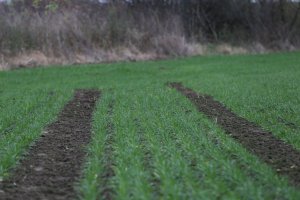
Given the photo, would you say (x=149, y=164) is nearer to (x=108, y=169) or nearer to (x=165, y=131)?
(x=108, y=169)

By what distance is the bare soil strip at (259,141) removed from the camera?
22.9ft

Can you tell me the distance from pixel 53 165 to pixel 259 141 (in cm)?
341

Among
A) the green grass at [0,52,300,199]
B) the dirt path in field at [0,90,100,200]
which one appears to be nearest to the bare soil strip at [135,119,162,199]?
the green grass at [0,52,300,199]

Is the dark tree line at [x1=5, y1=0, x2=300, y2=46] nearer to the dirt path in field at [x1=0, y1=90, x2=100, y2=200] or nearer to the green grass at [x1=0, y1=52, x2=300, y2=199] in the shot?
the green grass at [x1=0, y1=52, x2=300, y2=199]

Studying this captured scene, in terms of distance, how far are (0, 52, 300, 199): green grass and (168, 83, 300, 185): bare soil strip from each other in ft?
0.69

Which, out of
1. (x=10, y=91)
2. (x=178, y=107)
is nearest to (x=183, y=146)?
(x=178, y=107)

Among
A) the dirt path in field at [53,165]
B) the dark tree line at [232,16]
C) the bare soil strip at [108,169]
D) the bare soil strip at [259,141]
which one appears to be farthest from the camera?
the dark tree line at [232,16]

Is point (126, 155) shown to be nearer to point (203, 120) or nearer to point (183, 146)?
point (183, 146)

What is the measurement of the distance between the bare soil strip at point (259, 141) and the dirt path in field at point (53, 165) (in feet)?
8.60

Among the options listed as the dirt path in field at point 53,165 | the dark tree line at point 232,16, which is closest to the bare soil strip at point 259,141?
the dirt path in field at point 53,165

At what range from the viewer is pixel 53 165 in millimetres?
7449

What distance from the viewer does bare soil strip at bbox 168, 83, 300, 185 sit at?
697 cm

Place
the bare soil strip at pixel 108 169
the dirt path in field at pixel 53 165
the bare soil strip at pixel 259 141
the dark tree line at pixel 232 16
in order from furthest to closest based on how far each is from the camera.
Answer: the dark tree line at pixel 232 16 < the bare soil strip at pixel 259 141 < the dirt path in field at pixel 53 165 < the bare soil strip at pixel 108 169

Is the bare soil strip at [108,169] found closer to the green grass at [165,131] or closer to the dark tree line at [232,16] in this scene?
the green grass at [165,131]
